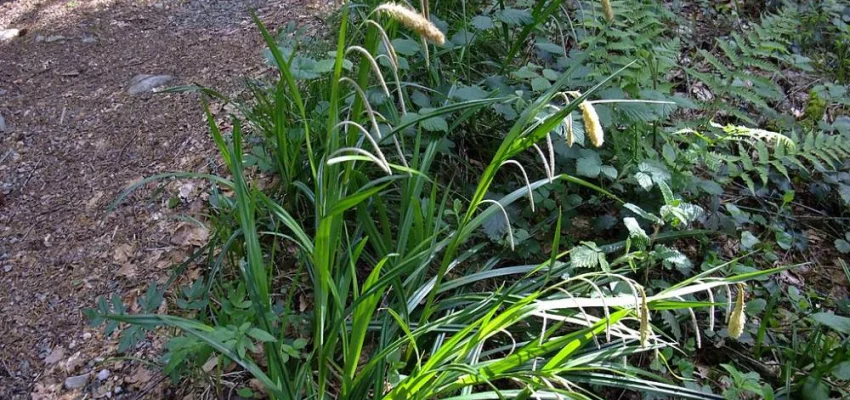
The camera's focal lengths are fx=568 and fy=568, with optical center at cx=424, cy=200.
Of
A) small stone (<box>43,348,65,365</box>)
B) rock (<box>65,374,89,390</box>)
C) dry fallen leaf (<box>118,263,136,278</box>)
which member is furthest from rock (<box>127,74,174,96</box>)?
rock (<box>65,374,89,390</box>)

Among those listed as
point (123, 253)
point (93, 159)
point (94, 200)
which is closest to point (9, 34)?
point (93, 159)

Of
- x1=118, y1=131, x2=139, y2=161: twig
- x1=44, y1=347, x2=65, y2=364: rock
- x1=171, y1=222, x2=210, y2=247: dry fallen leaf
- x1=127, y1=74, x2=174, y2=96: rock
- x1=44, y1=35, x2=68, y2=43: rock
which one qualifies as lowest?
x1=44, y1=347, x2=65, y2=364: rock

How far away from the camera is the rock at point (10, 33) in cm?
357

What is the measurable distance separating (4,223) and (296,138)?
139 centimetres

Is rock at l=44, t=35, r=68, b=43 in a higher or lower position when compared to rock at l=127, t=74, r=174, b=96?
higher

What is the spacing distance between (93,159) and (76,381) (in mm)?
1182

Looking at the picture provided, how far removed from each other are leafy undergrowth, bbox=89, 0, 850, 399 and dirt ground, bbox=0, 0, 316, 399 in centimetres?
25

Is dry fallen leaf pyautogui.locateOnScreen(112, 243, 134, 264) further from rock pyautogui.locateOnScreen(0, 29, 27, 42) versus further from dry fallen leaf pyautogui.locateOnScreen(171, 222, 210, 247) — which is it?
rock pyautogui.locateOnScreen(0, 29, 27, 42)

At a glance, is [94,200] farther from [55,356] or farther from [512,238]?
[512,238]

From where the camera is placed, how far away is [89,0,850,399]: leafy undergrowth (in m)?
1.28

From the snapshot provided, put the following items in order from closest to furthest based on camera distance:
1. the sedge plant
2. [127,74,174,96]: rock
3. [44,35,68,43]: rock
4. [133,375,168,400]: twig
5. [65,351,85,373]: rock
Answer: the sedge plant
[133,375,168,400]: twig
[65,351,85,373]: rock
[127,74,174,96]: rock
[44,35,68,43]: rock

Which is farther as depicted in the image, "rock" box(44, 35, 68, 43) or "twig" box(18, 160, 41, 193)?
"rock" box(44, 35, 68, 43)

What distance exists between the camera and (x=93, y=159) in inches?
99.1

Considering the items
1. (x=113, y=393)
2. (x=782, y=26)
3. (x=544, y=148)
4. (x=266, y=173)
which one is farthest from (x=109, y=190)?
(x=782, y=26)
